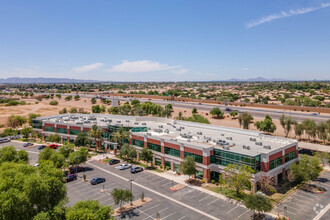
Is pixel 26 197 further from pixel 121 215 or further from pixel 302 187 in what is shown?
pixel 302 187

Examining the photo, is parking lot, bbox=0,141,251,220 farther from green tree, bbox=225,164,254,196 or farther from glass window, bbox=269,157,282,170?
glass window, bbox=269,157,282,170

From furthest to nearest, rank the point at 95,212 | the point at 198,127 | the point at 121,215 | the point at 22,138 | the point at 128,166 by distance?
the point at 22,138 < the point at 198,127 < the point at 128,166 < the point at 121,215 < the point at 95,212

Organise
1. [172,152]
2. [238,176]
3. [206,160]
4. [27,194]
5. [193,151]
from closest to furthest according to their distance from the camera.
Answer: [27,194]
[238,176]
[206,160]
[193,151]
[172,152]

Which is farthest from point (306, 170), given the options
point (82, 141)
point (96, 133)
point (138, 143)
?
point (82, 141)

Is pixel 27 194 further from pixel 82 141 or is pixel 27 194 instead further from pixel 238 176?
pixel 82 141

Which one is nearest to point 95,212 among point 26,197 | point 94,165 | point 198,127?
point 26,197

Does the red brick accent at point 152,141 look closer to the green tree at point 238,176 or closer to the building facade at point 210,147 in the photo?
the building facade at point 210,147

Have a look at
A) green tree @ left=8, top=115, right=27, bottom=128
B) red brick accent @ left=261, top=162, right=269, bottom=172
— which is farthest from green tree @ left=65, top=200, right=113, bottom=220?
green tree @ left=8, top=115, right=27, bottom=128
